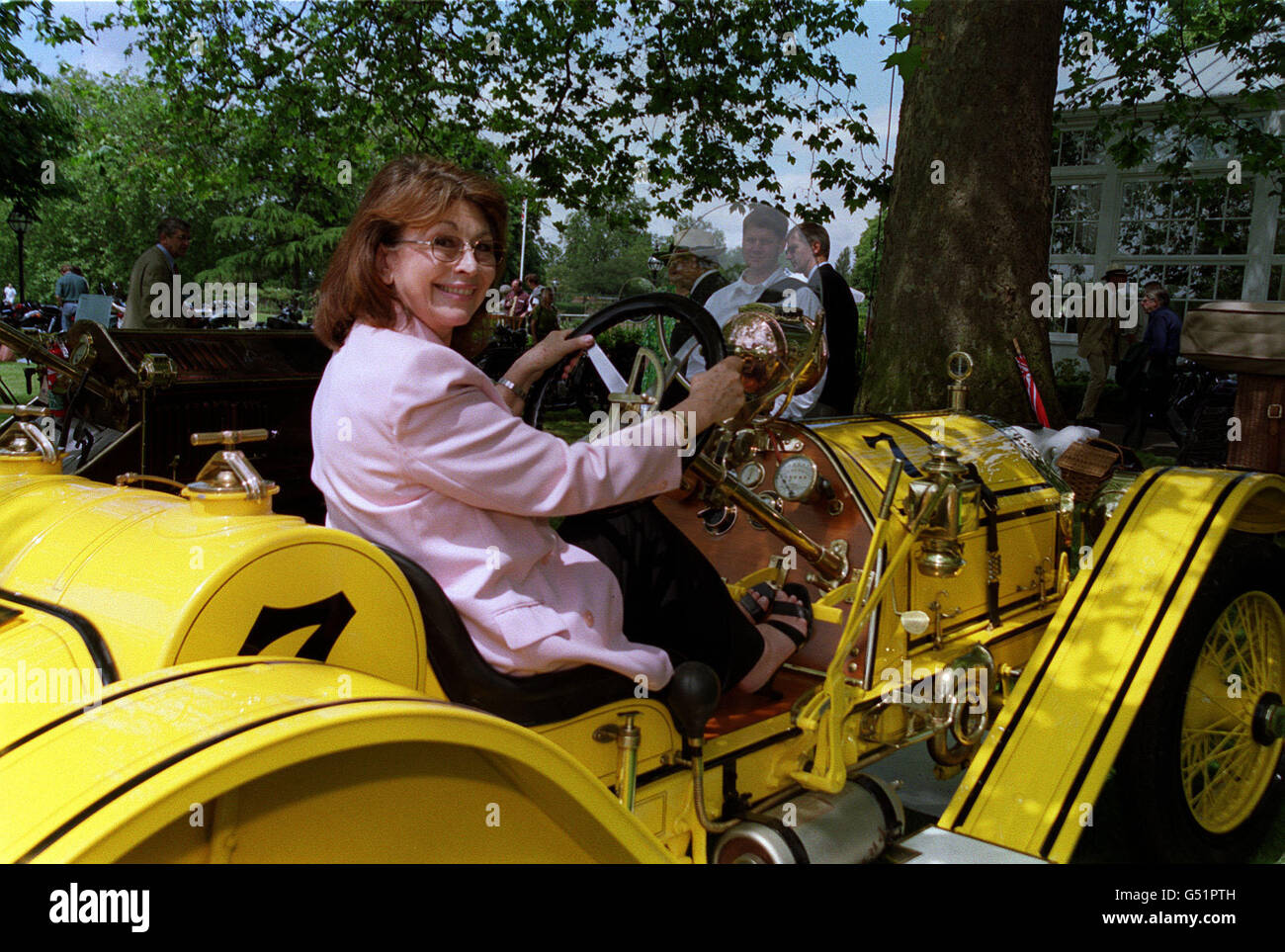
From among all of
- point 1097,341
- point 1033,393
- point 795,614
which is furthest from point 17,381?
point 795,614

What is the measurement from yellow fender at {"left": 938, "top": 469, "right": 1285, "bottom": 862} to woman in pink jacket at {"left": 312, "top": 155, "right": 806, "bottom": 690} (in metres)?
0.80

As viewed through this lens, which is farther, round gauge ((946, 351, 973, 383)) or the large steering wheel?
round gauge ((946, 351, 973, 383))

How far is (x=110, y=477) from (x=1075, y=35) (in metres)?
9.57

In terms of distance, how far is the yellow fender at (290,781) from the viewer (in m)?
1.04

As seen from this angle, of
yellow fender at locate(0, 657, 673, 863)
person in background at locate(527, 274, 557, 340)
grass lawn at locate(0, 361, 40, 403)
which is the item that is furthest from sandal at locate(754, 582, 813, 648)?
grass lawn at locate(0, 361, 40, 403)

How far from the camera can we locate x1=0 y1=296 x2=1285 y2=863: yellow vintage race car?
1199 mm

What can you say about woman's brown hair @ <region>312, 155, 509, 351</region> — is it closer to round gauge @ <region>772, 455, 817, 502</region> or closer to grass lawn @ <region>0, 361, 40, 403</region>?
round gauge @ <region>772, 455, 817, 502</region>

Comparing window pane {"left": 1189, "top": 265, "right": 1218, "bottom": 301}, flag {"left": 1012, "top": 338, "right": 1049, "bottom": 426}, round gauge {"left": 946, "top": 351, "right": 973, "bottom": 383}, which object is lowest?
flag {"left": 1012, "top": 338, "right": 1049, "bottom": 426}

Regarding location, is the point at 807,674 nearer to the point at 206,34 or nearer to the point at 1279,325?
the point at 1279,325

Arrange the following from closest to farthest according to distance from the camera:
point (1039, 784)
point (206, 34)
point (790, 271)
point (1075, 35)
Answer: point (1039, 784), point (790, 271), point (206, 34), point (1075, 35)

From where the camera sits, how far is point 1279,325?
10.4 feet

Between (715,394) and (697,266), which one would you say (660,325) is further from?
(697,266)

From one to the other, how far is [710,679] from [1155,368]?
1030 cm
